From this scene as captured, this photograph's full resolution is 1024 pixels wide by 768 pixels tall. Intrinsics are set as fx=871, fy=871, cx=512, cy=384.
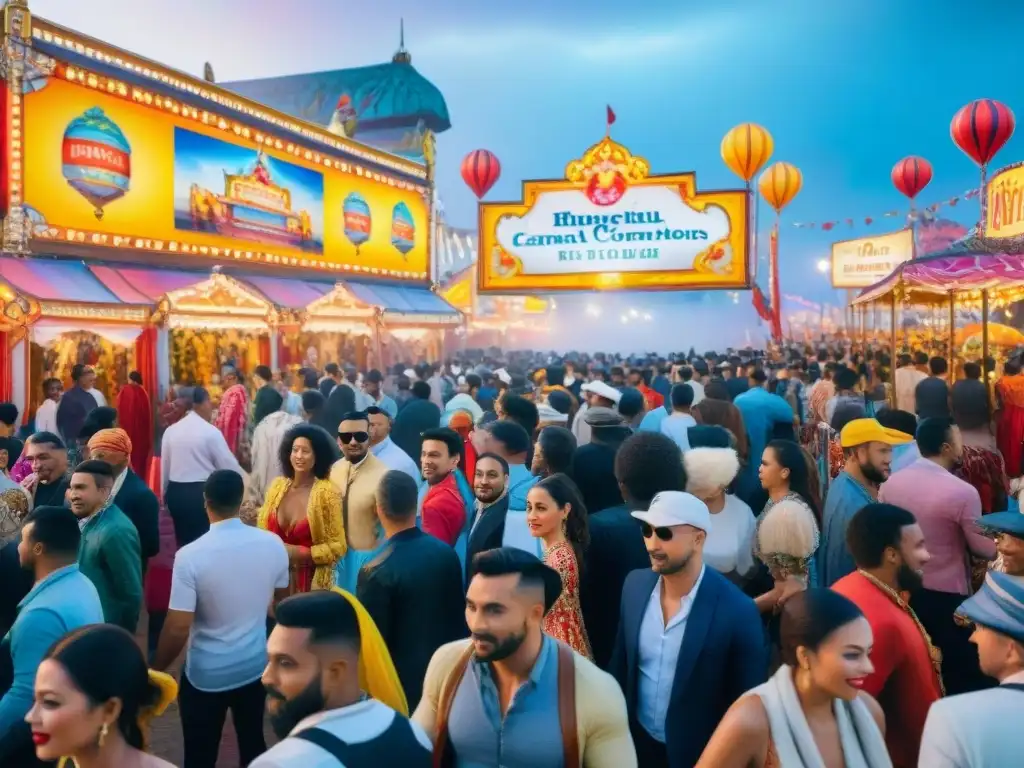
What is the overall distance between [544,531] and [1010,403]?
268 inches

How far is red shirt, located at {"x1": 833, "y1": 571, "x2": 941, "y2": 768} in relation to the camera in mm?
3047

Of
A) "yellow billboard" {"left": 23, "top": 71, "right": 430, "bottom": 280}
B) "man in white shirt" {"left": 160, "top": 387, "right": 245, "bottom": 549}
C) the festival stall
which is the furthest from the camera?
"yellow billboard" {"left": 23, "top": 71, "right": 430, "bottom": 280}

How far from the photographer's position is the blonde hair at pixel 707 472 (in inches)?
175

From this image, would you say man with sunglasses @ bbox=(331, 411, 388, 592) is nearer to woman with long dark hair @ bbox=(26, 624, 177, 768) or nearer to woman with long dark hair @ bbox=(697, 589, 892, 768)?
woman with long dark hair @ bbox=(26, 624, 177, 768)

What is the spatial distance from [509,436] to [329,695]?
9.96ft

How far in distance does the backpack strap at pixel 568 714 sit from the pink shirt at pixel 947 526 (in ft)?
8.92

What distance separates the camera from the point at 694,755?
3.13 metres

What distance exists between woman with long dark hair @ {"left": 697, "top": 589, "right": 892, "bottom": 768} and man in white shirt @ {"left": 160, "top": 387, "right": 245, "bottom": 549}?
18.6 ft

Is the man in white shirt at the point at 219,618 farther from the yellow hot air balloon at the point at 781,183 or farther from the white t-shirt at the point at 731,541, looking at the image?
the yellow hot air balloon at the point at 781,183

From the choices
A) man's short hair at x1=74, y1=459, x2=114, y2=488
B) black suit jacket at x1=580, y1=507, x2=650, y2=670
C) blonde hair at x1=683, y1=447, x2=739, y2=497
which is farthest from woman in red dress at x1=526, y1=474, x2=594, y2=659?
man's short hair at x1=74, y1=459, x2=114, y2=488

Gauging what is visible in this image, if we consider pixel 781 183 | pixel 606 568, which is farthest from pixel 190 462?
pixel 781 183

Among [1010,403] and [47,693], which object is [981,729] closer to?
[47,693]

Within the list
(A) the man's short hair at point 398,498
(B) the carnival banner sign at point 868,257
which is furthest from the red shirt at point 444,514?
(B) the carnival banner sign at point 868,257

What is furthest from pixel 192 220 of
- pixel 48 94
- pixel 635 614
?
A: pixel 635 614
